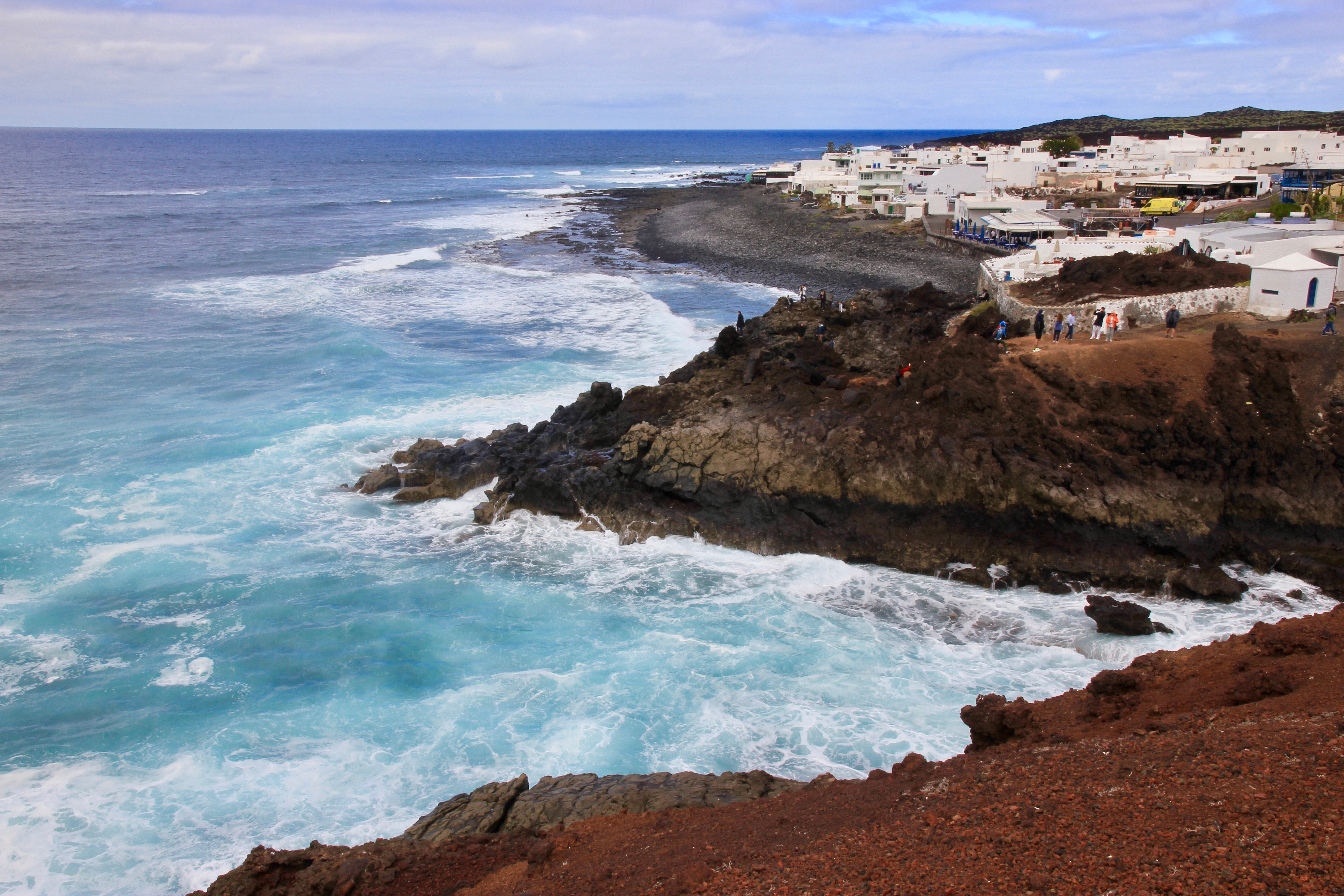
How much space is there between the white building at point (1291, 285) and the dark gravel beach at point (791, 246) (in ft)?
54.9

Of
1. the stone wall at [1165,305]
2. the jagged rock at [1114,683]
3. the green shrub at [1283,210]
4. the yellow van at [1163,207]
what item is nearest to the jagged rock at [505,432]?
the stone wall at [1165,305]

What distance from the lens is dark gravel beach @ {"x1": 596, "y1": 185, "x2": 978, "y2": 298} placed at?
45312mm

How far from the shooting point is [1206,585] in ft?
53.3

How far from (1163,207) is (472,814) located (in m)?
55.5

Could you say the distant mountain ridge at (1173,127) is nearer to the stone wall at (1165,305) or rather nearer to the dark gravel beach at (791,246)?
the dark gravel beach at (791,246)

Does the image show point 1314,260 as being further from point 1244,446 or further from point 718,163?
point 718,163

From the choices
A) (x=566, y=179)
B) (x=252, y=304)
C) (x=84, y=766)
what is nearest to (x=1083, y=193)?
(x=252, y=304)

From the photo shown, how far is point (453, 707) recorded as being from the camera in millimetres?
14305

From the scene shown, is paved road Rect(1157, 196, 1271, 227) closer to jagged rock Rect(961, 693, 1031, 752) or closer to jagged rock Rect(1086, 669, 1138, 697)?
jagged rock Rect(1086, 669, 1138, 697)

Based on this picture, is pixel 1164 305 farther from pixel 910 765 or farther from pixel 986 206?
pixel 986 206

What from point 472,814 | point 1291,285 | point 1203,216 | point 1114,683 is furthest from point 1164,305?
point 1203,216

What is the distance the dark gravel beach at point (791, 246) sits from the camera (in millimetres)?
45312

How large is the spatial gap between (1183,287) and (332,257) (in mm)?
51131

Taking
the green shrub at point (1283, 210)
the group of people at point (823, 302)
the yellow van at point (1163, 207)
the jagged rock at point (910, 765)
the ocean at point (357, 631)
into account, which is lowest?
the ocean at point (357, 631)
